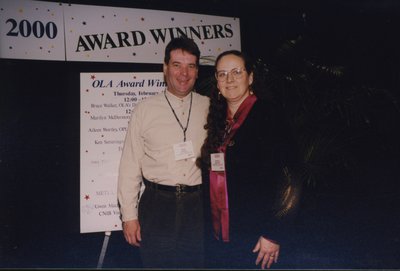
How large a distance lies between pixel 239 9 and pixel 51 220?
86.6 inches

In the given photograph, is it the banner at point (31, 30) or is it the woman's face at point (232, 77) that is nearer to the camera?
the woman's face at point (232, 77)

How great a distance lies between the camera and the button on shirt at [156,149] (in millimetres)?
1978

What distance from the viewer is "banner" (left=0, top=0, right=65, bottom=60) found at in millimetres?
2266

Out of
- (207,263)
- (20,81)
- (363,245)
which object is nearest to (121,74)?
(20,81)

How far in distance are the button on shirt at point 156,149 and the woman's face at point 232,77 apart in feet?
1.17

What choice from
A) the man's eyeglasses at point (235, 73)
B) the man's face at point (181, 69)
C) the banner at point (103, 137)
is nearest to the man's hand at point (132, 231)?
the banner at point (103, 137)

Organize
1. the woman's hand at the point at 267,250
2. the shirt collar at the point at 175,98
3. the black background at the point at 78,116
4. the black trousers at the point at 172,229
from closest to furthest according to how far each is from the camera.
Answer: the woman's hand at the point at 267,250 < the black trousers at the point at 172,229 < the shirt collar at the point at 175,98 < the black background at the point at 78,116

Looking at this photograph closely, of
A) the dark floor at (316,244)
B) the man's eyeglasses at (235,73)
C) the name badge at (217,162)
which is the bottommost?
the dark floor at (316,244)

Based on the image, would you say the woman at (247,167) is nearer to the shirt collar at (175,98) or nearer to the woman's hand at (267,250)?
the woman's hand at (267,250)

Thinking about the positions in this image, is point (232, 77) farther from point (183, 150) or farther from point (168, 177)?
point (168, 177)

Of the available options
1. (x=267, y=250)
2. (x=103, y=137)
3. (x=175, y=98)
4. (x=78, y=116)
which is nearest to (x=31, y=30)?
(x=78, y=116)

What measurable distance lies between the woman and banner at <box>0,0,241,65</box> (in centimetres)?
69

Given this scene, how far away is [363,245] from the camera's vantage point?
A: 9.76ft

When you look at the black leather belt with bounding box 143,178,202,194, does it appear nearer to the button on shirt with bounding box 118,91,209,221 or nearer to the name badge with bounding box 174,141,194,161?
the button on shirt with bounding box 118,91,209,221
